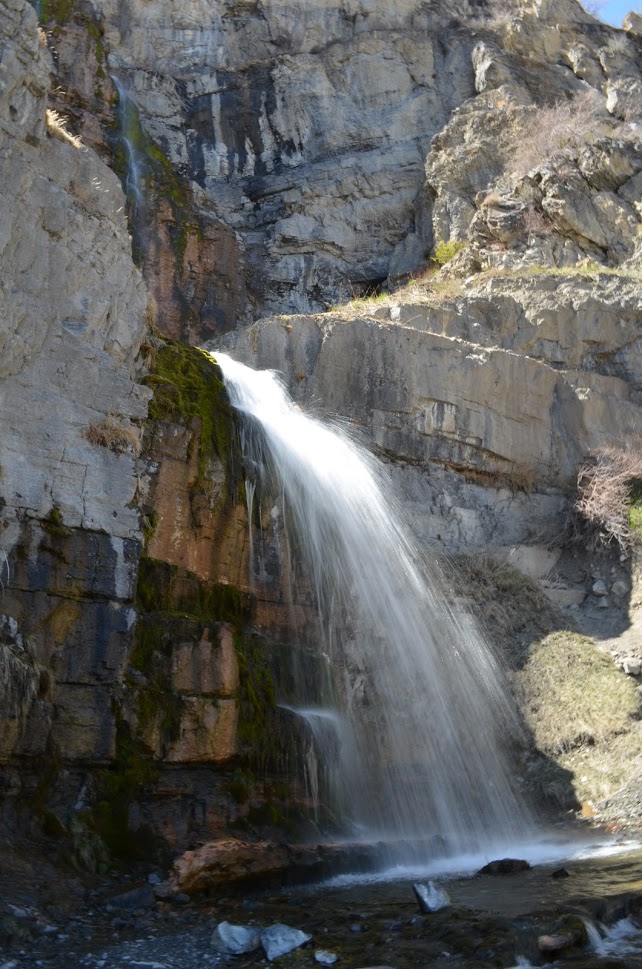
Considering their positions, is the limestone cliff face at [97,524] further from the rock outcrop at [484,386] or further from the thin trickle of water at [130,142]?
the thin trickle of water at [130,142]

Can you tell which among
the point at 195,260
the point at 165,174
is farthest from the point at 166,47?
the point at 195,260

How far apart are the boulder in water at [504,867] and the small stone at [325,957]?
12.1ft

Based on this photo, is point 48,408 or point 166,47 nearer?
point 48,408

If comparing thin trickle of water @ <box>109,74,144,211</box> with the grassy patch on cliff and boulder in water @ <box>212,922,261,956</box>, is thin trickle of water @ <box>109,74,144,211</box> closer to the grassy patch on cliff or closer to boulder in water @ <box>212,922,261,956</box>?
the grassy patch on cliff

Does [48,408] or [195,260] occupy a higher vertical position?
[195,260]

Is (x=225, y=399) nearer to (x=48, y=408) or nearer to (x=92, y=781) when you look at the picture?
(x=48, y=408)

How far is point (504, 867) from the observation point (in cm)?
974

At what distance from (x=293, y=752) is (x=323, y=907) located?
272 cm

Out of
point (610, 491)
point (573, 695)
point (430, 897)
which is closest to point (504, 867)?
point (430, 897)

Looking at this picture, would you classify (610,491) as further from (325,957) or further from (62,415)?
(325,957)

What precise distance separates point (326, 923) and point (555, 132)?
70.1 feet

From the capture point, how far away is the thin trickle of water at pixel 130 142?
2344 cm

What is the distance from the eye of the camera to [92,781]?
9023 mm

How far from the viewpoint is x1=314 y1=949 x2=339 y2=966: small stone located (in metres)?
6.31
